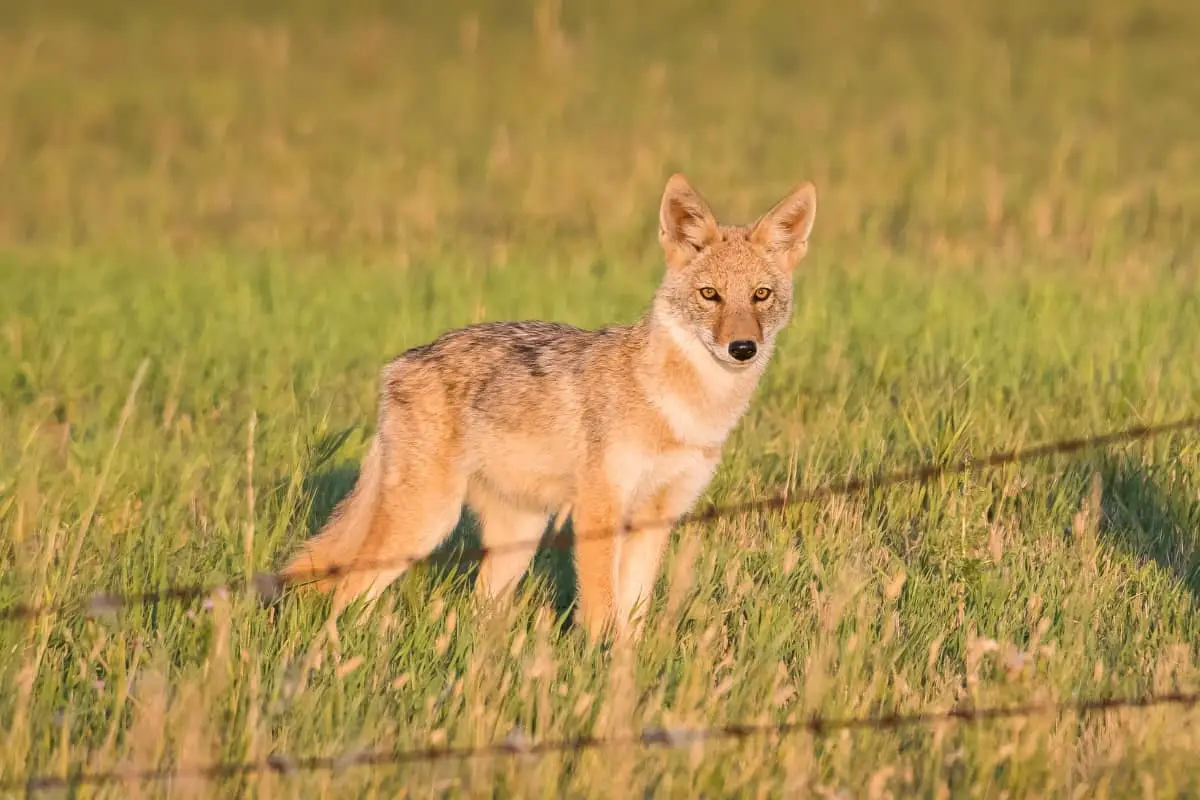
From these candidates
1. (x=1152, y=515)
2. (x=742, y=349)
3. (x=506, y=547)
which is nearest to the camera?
(x=506, y=547)

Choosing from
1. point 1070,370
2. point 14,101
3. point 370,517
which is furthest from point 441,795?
point 14,101

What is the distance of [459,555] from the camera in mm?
5957

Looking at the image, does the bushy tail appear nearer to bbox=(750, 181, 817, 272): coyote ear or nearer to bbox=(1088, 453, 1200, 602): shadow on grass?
bbox=(750, 181, 817, 272): coyote ear

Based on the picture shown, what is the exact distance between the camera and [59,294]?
1053 cm

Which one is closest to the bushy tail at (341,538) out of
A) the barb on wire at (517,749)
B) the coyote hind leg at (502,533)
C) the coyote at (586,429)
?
the coyote at (586,429)

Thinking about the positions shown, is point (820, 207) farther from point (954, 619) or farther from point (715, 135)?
point (954, 619)

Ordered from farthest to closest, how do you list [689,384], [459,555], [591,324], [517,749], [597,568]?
[591,324] → [459,555] → [689,384] → [597,568] → [517,749]

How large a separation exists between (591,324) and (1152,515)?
376 cm

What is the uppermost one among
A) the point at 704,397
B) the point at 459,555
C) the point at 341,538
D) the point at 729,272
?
the point at 729,272

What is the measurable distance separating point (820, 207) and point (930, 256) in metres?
2.20

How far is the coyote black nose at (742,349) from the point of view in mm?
5707

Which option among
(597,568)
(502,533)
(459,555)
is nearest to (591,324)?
(502,533)

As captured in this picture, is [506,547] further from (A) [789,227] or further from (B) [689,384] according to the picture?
(A) [789,227]

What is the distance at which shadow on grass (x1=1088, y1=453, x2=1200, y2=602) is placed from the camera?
Result: 6.10 m
